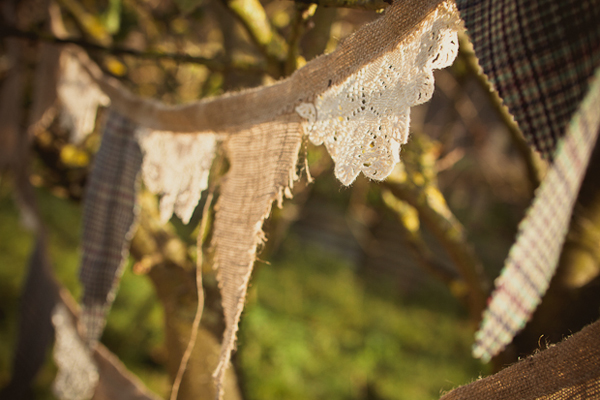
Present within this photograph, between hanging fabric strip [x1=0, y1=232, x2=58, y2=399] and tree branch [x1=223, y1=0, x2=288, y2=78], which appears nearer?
tree branch [x1=223, y1=0, x2=288, y2=78]

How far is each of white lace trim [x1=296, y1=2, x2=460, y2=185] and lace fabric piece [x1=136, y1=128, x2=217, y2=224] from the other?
12.2 inches

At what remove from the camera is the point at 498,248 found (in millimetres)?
4348

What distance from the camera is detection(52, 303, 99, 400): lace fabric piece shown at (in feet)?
3.73

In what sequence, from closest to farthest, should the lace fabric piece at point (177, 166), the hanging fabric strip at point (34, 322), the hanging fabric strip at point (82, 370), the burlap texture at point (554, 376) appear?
the burlap texture at point (554, 376) → the lace fabric piece at point (177, 166) → the hanging fabric strip at point (82, 370) → the hanging fabric strip at point (34, 322)

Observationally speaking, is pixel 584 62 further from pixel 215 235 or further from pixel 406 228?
pixel 406 228

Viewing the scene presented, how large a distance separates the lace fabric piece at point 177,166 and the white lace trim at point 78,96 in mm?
394

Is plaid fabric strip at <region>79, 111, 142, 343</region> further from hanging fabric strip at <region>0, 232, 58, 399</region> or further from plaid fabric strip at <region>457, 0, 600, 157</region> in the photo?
plaid fabric strip at <region>457, 0, 600, 157</region>

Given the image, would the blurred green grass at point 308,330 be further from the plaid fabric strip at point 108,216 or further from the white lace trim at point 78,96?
the white lace trim at point 78,96

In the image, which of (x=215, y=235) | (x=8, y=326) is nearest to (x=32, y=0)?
(x=215, y=235)

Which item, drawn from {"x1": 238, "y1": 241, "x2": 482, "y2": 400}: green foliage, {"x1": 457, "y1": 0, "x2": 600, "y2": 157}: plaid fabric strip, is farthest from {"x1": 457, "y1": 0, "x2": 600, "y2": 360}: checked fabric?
{"x1": 238, "y1": 241, "x2": 482, "y2": 400}: green foliage

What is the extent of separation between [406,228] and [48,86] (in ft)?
4.34

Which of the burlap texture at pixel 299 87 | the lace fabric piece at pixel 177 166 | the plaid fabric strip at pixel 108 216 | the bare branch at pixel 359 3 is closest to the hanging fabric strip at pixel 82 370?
the plaid fabric strip at pixel 108 216

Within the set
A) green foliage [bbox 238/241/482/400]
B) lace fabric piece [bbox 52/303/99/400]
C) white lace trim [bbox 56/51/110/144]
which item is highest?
white lace trim [bbox 56/51/110/144]

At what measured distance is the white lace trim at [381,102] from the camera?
0.40 metres
